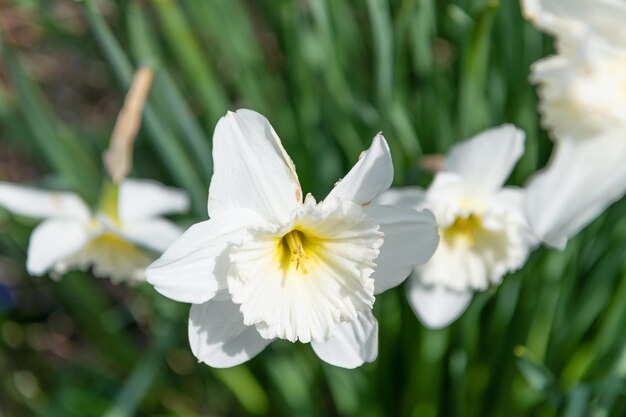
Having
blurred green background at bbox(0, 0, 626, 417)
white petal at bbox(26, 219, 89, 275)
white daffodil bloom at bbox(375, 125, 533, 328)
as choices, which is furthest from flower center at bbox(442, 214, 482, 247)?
white petal at bbox(26, 219, 89, 275)

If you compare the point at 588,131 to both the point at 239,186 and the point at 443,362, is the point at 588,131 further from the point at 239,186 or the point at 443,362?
the point at 443,362

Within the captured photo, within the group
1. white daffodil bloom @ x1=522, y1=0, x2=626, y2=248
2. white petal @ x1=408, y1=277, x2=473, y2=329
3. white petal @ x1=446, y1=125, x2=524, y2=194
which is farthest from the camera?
white petal @ x1=408, y1=277, x2=473, y2=329

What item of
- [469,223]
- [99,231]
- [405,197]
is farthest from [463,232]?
[99,231]

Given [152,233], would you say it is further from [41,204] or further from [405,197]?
[405,197]

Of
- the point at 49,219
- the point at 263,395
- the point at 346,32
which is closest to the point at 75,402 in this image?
the point at 263,395

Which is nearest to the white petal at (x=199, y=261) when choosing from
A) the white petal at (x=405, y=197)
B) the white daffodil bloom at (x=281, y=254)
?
the white daffodil bloom at (x=281, y=254)

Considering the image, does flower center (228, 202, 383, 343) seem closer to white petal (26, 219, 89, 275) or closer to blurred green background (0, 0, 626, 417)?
blurred green background (0, 0, 626, 417)
